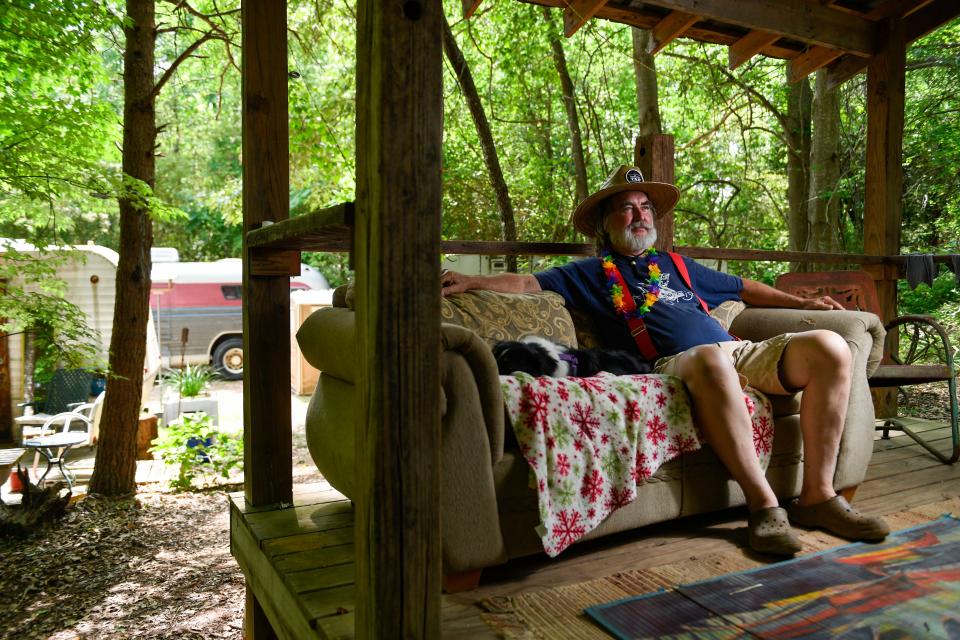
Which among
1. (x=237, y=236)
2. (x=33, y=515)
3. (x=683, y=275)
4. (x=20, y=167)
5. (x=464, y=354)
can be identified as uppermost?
(x=237, y=236)

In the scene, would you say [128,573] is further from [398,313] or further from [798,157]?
[798,157]

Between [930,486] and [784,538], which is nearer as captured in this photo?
[784,538]

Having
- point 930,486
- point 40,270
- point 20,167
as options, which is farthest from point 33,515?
point 930,486

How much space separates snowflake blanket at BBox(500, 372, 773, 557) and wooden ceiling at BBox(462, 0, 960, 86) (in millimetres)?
2000

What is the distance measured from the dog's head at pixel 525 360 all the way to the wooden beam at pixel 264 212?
727 mm

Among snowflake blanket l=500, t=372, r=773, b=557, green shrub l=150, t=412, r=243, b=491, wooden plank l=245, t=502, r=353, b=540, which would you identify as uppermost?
snowflake blanket l=500, t=372, r=773, b=557

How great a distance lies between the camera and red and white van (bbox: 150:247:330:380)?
11.6 meters

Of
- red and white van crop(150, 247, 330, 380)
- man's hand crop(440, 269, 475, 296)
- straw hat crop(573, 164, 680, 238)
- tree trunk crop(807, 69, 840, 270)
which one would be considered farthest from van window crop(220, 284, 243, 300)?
man's hand crop(440, 269, 475, 296)

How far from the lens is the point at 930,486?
8.90ft

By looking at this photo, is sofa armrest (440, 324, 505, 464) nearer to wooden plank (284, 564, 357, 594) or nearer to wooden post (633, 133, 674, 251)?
wooden plank (284, 564, 357, 594)

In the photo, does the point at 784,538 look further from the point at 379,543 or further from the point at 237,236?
the point at 237,236

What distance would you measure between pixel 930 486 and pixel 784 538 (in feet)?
3.82

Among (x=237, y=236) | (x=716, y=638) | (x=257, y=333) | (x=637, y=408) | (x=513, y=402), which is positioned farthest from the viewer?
(x=237, y=236)

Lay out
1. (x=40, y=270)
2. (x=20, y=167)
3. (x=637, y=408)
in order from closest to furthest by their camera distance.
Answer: (x=637, y=408) → (x=20, y=167) → (x=40, y=270)
